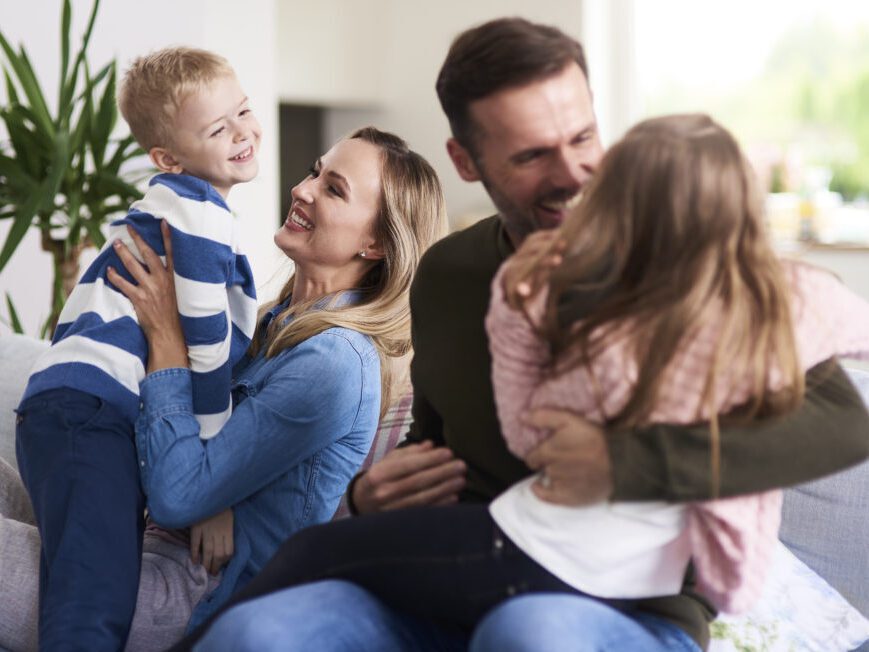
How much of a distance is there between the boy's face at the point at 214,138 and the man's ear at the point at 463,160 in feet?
1.78

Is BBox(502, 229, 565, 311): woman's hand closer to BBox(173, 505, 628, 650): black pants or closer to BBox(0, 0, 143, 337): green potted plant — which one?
BBox(173, 505, 628, 650): black pants

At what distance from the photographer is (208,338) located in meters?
1.67

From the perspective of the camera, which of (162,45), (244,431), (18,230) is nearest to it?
(244,431)

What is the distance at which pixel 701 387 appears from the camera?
112 cm

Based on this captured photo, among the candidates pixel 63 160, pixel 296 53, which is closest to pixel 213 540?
pixel 63 160

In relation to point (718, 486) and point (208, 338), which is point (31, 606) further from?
point (718, 486)

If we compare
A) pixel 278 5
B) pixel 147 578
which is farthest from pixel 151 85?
pixel 278 5

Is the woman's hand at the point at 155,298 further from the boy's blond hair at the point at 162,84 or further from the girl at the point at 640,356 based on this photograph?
the girl at the point at 640,356

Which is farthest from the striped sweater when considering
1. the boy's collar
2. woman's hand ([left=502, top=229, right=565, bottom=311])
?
woman's hand ([left=502, top=229, right=565, bottom=311])

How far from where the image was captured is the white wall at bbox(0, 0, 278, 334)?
12.6 feet

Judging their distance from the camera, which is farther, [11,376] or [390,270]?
[11,376]

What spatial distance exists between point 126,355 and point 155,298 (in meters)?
0.10

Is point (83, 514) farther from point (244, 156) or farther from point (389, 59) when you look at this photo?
point (389, 59)

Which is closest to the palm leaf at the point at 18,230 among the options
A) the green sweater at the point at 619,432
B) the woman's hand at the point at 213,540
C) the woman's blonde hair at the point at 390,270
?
the woman's blonde hair at the point at 390,270
